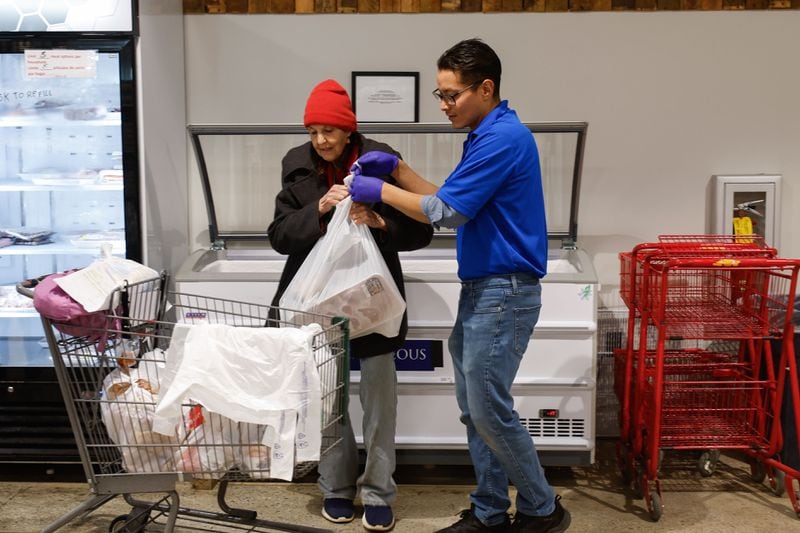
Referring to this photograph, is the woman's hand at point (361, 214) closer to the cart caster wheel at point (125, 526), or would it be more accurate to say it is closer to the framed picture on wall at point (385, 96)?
the cart caster wheel at point (125, 526)

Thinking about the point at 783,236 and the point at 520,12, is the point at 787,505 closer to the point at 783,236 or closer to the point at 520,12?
the point at 783,236

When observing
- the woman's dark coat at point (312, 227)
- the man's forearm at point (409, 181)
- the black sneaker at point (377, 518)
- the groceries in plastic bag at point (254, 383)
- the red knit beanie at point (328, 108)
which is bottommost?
the black sneaker at point (377, 518)

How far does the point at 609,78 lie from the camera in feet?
14.9

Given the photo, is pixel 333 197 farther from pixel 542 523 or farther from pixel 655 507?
pixel 655 507

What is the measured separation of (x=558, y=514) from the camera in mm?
3287

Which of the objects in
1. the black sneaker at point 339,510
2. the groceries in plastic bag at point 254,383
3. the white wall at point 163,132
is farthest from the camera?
the white wall at point 163,132

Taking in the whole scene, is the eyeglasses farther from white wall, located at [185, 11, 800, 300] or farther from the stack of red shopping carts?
white wall, located at [185, 11, 800, 300]

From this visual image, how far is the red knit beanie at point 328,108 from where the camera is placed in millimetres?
3223

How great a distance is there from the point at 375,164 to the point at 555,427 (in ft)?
4.90

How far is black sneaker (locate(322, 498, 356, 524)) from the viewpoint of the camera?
358 centimetres

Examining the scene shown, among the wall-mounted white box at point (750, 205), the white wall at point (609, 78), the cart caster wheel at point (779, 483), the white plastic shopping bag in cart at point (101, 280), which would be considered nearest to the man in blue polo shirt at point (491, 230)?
the white plastic shopping bag in cart at point (101, 280)

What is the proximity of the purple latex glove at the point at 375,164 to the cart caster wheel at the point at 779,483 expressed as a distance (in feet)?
6.87

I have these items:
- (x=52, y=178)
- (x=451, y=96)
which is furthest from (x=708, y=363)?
(x=52, y=178)

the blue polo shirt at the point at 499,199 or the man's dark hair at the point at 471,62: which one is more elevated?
the man's dark hair at the point at 471,62
